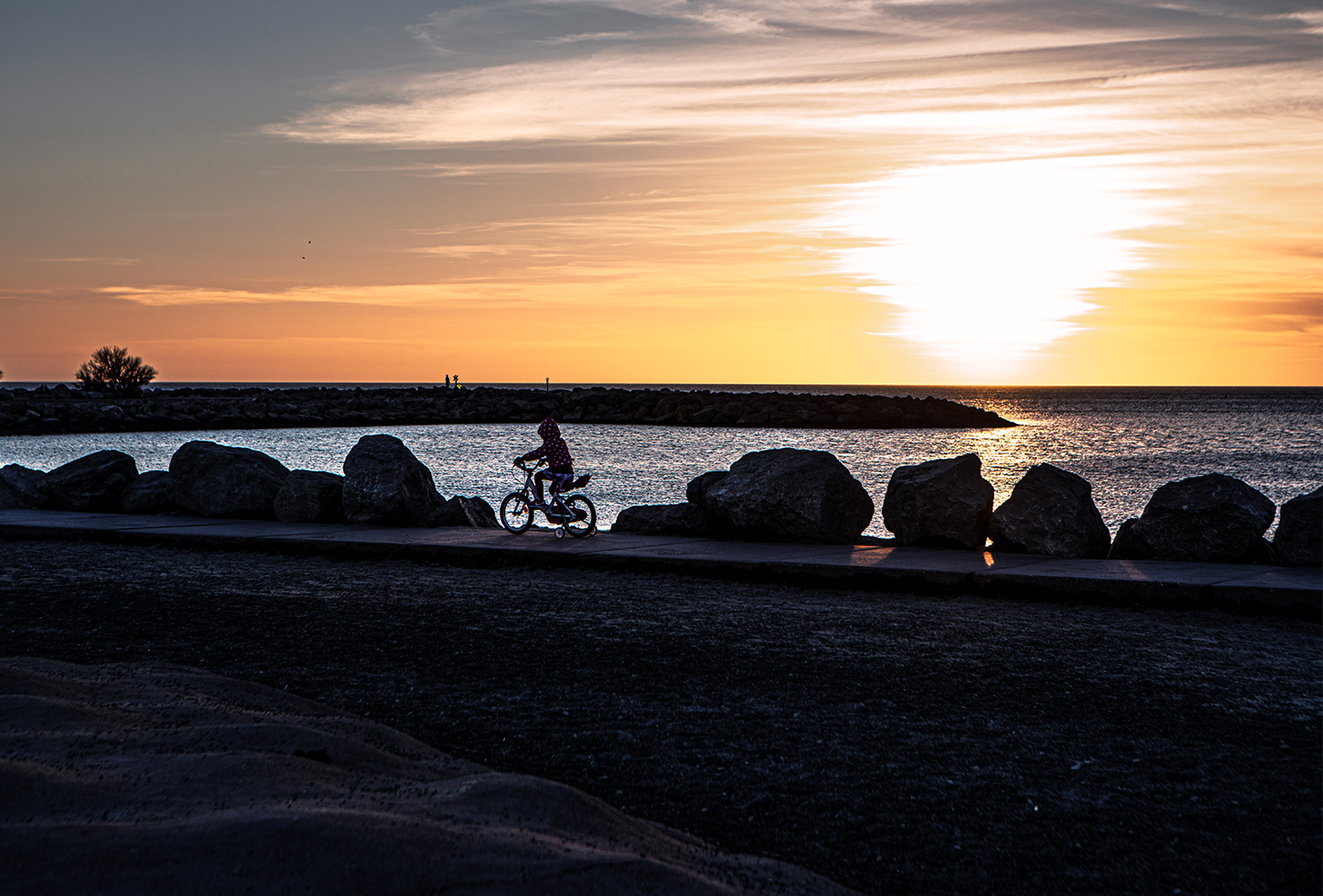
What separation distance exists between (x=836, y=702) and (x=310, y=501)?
9.69 m

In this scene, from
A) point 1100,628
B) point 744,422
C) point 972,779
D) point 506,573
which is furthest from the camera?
point 744,422

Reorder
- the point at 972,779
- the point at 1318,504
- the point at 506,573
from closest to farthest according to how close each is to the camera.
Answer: the point at 972,779 → the point at 1318,504 → the point at 506,573

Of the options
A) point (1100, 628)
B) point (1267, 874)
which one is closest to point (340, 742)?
point (1267, 874)

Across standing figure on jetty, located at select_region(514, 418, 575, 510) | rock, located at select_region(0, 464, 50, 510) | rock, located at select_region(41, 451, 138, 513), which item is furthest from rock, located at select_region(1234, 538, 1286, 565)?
rock, located at select_region(0, 464, 50, 510)

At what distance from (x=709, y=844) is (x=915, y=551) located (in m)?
7.25

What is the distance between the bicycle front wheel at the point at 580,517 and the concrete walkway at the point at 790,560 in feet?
1.08

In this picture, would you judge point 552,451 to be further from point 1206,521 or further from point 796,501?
point 1206,521

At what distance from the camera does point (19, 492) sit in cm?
1557

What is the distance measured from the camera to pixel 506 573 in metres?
10.4

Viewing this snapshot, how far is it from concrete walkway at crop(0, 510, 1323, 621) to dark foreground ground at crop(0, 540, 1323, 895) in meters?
0.36

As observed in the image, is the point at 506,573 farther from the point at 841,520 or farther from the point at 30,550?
the point at 30,550

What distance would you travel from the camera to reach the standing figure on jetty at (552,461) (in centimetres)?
1297

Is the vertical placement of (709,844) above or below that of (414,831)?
below

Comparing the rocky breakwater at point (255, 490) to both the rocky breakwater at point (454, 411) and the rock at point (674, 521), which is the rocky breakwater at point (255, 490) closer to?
the rock at point (674, 521)
